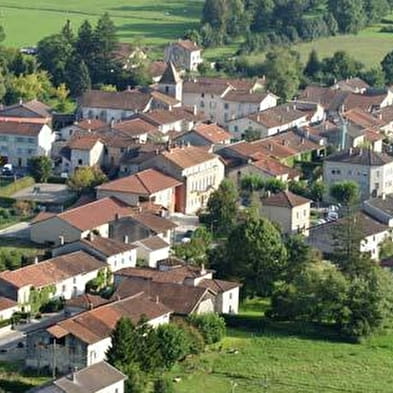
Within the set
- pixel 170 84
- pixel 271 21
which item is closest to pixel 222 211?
pixel 170 84

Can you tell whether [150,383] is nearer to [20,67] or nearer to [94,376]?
[94,376]

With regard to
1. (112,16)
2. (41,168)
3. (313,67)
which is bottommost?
(112,16)

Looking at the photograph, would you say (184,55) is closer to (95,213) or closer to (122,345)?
(95,213)

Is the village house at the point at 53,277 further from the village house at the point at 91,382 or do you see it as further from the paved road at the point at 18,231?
the village house at the point at 91,382

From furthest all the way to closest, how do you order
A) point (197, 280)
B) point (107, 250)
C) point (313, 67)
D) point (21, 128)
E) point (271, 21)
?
point (271, 21), point (313, 67), point (21, 128), point (107, 250), point (197, 280)

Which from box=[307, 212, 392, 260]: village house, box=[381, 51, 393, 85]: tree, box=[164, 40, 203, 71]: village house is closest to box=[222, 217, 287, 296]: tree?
box=[307, 212, 392, 260]: village house

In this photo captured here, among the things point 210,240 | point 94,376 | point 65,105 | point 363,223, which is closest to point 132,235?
point 210,240
